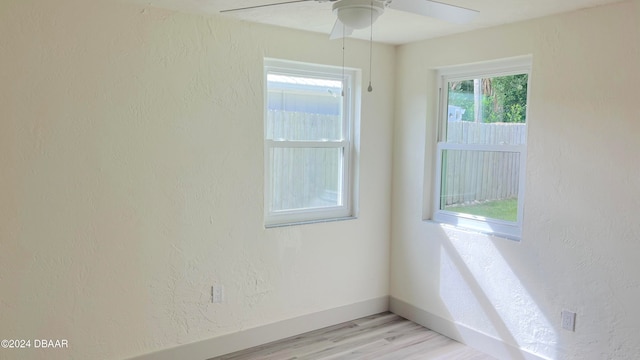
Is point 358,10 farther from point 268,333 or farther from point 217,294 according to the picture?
point 268,333

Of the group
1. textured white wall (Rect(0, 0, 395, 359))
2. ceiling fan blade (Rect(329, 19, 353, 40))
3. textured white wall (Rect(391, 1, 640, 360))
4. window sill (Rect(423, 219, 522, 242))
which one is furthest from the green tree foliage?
ceiling fan blade (Rect(329, 19, 353, 40))

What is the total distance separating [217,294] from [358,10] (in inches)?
83.9

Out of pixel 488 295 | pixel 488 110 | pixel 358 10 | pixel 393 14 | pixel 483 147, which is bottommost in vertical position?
pixel 488 295

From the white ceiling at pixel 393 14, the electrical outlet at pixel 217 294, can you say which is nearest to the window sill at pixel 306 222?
the electrical outlet at pixel 217 294

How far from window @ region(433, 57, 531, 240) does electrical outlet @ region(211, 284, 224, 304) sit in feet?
5.81

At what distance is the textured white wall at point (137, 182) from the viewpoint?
2475mm

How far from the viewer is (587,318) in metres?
2.72

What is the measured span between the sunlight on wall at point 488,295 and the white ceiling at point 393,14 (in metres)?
1.46

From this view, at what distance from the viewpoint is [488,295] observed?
10.7 ft

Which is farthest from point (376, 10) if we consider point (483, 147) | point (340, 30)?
point (483, 147)

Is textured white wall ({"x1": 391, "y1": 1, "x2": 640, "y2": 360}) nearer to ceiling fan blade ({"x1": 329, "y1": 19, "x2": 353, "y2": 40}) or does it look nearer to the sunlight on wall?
the sunlight on wall

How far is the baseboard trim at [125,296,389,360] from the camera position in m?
3.06

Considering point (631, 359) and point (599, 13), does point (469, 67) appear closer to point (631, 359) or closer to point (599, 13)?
point (599, 13)

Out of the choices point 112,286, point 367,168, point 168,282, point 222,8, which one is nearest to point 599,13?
point 367,168
